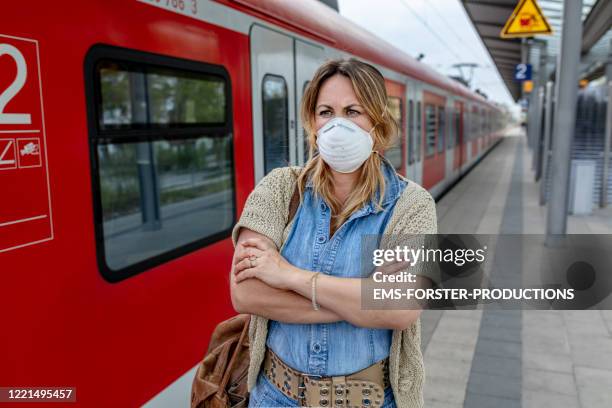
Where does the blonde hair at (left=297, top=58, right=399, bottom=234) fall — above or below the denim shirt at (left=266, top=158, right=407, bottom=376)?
above

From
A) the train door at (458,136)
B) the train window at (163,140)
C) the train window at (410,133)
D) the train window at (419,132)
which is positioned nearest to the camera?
the train window at (163,140)

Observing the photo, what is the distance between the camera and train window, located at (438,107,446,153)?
12555 millimetres

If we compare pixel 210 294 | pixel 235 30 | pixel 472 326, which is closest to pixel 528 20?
pixel 472 326

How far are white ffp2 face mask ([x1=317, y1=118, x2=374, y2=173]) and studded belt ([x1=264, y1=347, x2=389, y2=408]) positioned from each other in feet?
1.89

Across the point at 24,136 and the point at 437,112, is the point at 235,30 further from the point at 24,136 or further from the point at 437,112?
the point at 437,112

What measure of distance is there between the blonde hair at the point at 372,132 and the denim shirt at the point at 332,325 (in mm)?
36

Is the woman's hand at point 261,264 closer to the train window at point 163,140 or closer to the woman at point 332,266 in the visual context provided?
the woman at point 332,266

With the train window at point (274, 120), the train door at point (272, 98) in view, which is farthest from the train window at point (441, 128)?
the train window at point (274, 120)

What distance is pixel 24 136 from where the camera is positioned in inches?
76.9

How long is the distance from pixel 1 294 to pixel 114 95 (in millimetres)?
7402

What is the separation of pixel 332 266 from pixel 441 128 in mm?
11823

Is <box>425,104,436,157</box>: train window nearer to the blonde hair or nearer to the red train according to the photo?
the red train

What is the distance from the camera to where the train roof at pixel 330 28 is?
12.8ft

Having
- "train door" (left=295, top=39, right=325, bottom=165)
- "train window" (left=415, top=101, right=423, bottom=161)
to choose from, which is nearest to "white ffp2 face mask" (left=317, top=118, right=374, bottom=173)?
"train door" (left=295, top=39, right=325, bottom=165)
